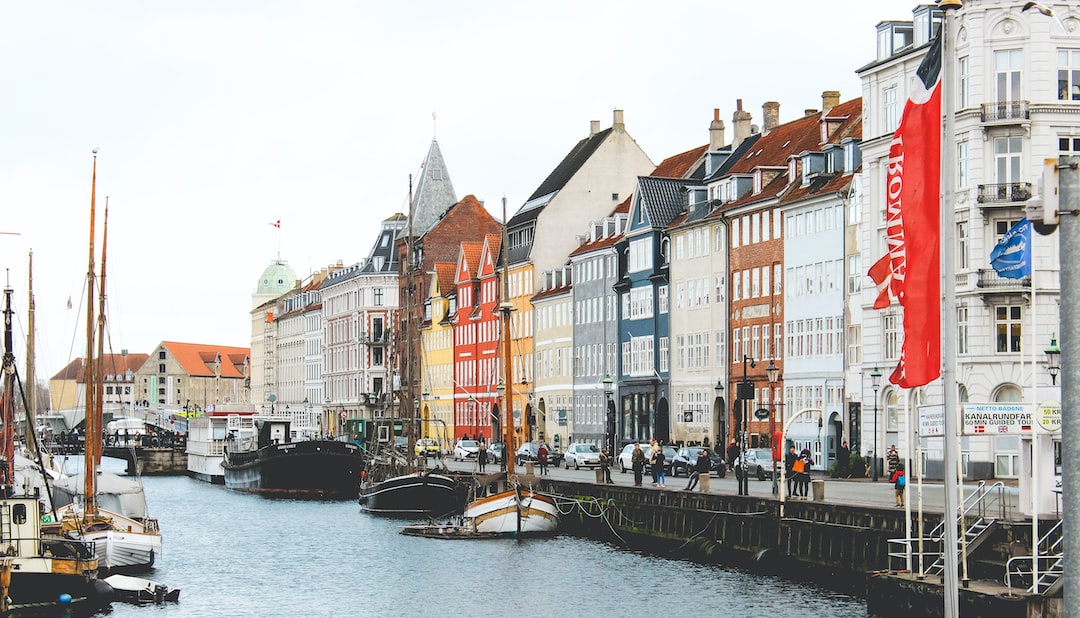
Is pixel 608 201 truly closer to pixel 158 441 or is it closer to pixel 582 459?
pixel 582 459

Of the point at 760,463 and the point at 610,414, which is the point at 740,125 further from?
the point at 760,463

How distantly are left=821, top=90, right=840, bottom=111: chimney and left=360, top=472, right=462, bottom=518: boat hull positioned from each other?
2575 centimetres

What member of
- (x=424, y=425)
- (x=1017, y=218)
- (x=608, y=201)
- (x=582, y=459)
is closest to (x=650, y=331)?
(x=582, y=459)

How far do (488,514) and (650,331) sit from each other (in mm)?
32262

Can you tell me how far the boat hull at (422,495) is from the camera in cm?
7338

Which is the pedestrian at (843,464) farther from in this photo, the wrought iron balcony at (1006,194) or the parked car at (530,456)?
the parked car at (530,456)

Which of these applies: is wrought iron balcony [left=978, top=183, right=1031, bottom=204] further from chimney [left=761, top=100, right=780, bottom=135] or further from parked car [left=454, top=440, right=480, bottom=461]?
parked car [left=454, top=440, right=480, bottom=461]

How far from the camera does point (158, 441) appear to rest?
151875mm

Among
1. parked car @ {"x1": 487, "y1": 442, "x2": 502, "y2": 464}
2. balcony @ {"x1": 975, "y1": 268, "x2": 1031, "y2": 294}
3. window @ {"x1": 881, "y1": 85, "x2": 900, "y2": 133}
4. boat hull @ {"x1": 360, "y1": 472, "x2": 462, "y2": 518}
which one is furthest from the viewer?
parked car @ {"x1": 487, "y1": 442, "x2": 502, "y2": 464}

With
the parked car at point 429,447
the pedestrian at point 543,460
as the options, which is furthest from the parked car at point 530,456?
the parked car at point 429,447

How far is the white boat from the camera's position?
59188 millimetres

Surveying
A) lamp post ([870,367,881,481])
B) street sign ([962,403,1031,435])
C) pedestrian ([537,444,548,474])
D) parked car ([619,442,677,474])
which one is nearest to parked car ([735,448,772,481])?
lamp post ([870,367,881,481])

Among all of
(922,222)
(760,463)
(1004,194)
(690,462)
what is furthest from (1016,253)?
(690,462)

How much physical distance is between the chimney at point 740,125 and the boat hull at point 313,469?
27816mm
